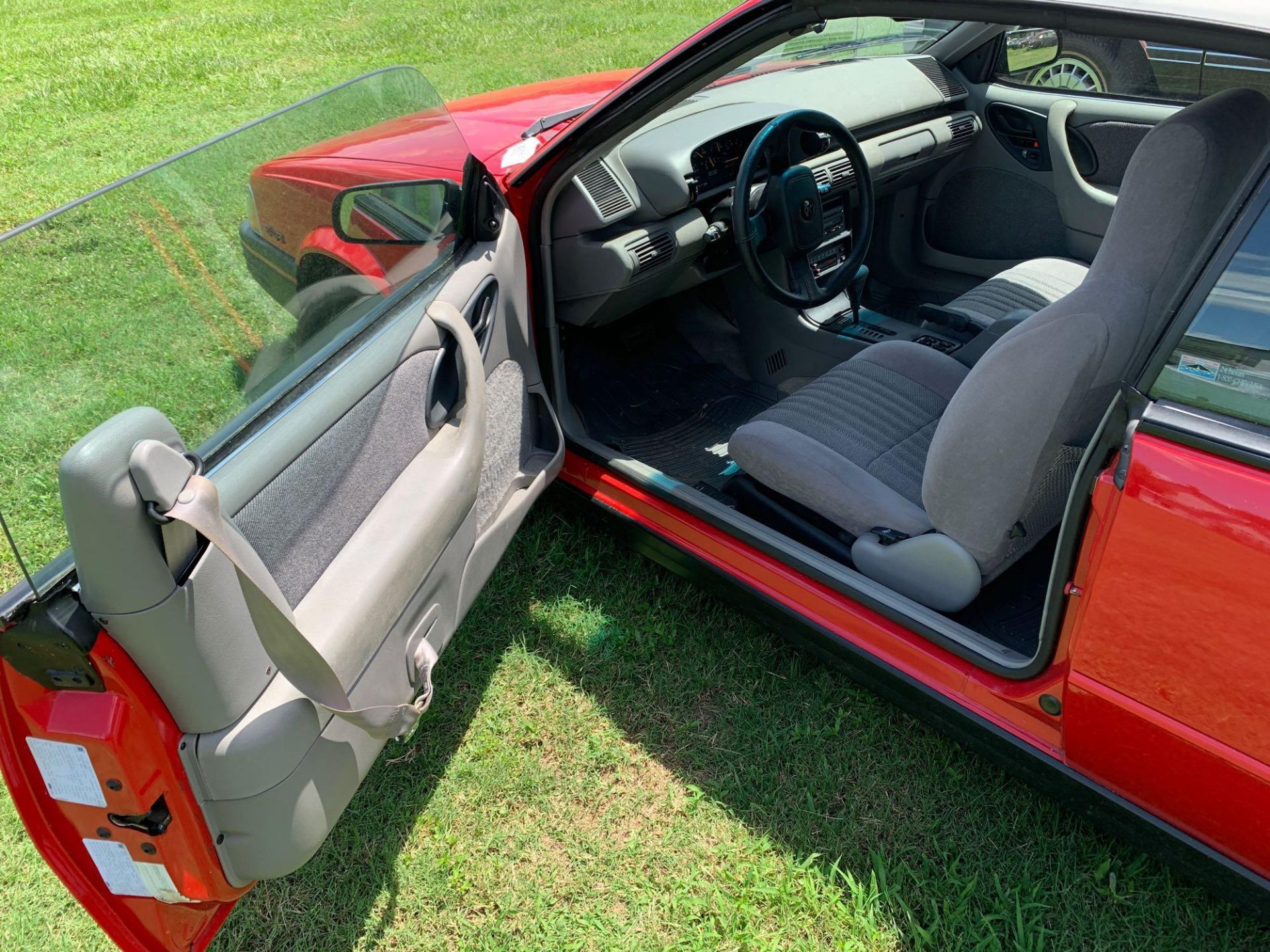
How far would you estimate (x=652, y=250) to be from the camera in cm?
272

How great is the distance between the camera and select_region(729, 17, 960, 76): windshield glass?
11.7 ft

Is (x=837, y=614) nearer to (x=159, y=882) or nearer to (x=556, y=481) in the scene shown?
(x=556, y=481)

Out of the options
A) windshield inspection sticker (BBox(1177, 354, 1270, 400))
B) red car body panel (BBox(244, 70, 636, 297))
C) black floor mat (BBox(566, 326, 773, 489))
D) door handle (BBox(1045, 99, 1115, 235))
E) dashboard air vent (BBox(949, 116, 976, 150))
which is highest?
red car body panel (BBox(244, 70, 636, 297))

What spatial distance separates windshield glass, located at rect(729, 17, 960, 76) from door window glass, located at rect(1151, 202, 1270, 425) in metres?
2.53

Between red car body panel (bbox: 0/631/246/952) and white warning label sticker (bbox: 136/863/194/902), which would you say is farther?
white warning label sticker (bbox: 136/863/194/902)

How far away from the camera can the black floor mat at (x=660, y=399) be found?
3006 millimetres

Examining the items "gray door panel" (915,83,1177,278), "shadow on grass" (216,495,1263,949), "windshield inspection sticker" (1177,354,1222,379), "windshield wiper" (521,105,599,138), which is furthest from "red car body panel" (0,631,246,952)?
"gray door panel" (915,83,1177,278)

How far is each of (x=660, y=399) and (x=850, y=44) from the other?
1683 millimetres

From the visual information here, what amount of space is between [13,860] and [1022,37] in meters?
4.09

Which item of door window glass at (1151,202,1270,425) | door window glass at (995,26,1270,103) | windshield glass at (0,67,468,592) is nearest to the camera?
windshield glass at (0,67,468,592)

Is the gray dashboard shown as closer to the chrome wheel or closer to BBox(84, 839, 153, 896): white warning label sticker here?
the chrome wheel

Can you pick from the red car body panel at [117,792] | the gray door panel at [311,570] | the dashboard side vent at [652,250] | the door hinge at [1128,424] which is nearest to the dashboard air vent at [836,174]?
the dashboard side vent at [652,250]

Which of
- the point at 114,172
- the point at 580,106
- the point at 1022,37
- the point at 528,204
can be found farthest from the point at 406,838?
the point at 114,172

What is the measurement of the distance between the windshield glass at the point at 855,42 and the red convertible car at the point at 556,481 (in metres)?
0.95
